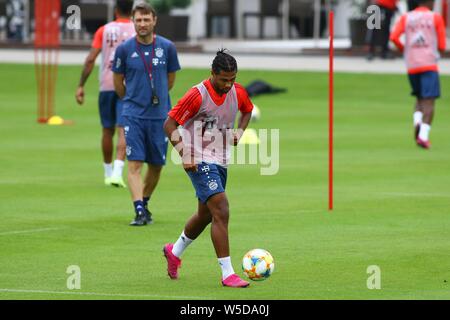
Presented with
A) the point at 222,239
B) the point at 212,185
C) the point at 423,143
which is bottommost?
the point at 423,143

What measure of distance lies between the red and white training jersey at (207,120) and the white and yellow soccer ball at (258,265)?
35.8 inches

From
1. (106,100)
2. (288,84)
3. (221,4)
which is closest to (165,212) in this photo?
(106,100)

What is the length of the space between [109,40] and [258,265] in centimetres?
749

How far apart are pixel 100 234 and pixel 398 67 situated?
77.6ft

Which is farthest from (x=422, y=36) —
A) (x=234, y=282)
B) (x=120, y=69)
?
(x=234, y=282)

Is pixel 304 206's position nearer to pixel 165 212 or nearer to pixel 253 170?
pixel 165 212

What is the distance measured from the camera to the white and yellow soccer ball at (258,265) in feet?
35.3

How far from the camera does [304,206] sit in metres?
16.0

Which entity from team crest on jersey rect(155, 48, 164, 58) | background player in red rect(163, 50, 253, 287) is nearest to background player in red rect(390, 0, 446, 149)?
team crest on jersey rect(155, 48, 164, 58)

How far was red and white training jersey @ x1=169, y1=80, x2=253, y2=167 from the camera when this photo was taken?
11.1 meters

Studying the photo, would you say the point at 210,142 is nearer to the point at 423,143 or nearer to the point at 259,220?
the point at 259,220

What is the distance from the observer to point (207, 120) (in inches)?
441

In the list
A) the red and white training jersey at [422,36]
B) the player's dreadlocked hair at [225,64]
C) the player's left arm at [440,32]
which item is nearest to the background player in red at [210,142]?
the player's dreadlocked hair at [225,64]

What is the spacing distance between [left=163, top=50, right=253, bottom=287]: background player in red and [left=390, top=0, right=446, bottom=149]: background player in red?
11826mm
